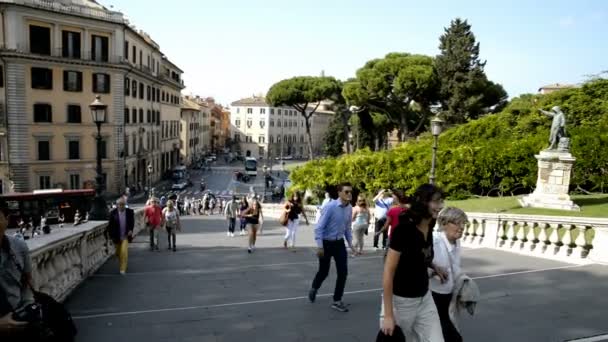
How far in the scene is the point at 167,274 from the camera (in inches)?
324

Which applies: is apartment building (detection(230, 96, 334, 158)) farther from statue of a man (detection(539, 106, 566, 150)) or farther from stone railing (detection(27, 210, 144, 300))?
stone railing (detection(27, 210, 144, 300))

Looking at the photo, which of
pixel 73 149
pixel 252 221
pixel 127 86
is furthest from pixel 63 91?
pixel 252 221

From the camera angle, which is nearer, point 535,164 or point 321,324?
point 321,324

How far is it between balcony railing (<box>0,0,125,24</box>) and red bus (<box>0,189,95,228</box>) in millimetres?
17896

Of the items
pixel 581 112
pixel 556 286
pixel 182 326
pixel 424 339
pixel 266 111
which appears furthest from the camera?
pixel 266 111

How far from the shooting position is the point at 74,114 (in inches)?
1572

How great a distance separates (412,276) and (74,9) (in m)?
41.8

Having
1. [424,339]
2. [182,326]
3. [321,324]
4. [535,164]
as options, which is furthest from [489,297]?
[535,164]

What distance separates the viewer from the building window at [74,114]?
39.7 meters

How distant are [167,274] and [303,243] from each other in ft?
16.7

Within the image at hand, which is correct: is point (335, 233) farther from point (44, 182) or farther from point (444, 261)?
point (44, 182)

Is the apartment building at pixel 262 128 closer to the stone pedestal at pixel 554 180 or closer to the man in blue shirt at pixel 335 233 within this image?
the stone pedestal at pixel 554 180

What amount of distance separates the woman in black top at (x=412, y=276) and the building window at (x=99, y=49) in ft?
138

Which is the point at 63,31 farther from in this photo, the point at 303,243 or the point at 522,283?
the point at 522,283
